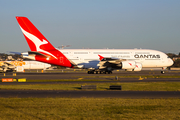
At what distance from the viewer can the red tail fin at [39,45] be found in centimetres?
5036

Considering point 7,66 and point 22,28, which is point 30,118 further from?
point 7,66

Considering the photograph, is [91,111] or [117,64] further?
[117,64]

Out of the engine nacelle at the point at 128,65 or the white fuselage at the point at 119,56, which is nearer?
the engine nacelle at the point at 128,65

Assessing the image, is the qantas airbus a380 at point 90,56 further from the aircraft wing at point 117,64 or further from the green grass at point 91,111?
the green grass at point 91,111

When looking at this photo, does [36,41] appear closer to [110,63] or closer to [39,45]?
[39,45]

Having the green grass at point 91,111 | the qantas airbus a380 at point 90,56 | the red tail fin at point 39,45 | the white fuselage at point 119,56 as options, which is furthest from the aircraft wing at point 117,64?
the green grass at point 91,111

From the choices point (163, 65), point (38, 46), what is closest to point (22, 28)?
point (38, 46)

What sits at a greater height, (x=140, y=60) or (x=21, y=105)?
(x=140, y=60)

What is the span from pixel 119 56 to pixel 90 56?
681 centimetres

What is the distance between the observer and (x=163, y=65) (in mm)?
59531

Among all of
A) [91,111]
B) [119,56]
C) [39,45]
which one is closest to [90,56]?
[119,56]

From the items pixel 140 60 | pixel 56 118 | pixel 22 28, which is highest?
pixel 22 28

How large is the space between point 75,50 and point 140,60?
1551 cm

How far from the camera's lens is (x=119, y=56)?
187ft
